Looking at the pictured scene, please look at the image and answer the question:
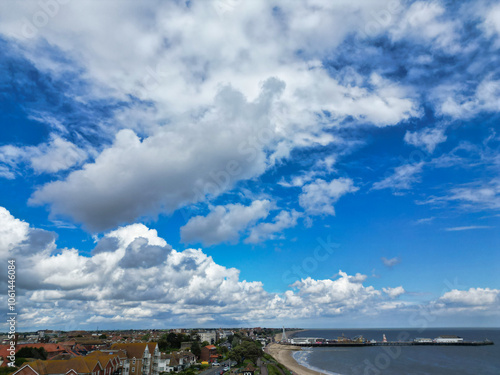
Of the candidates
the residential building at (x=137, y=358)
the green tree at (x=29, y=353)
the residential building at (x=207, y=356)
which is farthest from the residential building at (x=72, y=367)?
the residential building at (x=207, y=356)

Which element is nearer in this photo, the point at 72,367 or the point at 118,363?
the point at 72,367

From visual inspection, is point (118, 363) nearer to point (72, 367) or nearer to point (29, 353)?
point (72, 367)

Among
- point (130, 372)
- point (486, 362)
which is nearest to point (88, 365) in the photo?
point (130, 372)

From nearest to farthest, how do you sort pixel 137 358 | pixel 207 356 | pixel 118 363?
pixel 118 363 < pixel 137 358 < pixel 207 356

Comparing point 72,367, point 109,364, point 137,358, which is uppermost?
point 72,367

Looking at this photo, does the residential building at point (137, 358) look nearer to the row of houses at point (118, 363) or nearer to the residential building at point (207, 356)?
the row of houses at point (118, 363)

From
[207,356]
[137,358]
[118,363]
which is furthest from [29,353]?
[207,356]

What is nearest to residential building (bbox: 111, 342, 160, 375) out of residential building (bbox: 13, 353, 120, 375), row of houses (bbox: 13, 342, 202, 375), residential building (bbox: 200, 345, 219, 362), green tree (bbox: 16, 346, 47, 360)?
row of houses (bbox: 13, 342, 202, 375)

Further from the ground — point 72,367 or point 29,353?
point 72,367

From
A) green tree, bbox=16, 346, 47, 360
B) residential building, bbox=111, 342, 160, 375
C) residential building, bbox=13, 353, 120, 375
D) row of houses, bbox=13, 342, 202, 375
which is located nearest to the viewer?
residential building, bbox=13, 353, 120, 375

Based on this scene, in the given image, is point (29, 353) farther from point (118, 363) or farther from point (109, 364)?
point (109, 364)

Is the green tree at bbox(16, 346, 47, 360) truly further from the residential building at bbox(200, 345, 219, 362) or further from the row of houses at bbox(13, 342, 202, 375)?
the residential building at bbox(200, 345, 219, 362)

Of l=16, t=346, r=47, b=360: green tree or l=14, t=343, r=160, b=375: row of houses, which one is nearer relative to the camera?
l=14, t=343, r=160, b=375: row of houses

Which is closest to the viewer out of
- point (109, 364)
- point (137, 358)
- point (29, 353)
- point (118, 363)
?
point (109, 364)
